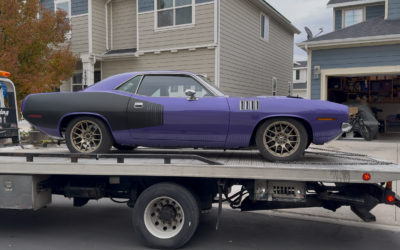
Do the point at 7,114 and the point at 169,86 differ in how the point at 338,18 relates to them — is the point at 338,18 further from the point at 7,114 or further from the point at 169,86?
the point at 7,114

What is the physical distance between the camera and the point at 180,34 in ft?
44.0

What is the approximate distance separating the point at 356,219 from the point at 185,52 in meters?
9.38

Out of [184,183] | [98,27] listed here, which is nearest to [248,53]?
[98,27]

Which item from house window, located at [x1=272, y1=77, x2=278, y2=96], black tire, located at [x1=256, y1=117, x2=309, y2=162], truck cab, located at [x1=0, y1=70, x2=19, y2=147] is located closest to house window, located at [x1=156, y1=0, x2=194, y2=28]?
house window, located at [x1=272, y1=77, x2=278, y2=96]

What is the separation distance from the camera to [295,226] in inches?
209

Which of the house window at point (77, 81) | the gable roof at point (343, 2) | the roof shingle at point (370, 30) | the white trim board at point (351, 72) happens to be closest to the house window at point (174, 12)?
the roof shingle at point (370, 30)

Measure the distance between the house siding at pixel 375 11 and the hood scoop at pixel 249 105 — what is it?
49.7 feet

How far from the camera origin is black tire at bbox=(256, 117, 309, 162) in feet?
14.4

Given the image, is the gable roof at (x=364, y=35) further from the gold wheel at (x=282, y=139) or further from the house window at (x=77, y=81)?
the house window at (x=77, y=81)

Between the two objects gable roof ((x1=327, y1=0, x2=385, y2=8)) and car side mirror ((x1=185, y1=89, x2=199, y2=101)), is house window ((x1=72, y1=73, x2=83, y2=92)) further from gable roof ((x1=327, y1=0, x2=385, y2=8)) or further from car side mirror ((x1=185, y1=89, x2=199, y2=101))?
car side mirror ((x1=185, y1=89, x2=199, y2=101))

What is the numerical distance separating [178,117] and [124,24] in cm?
1209

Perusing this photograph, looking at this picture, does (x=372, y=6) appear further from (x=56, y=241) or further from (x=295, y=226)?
(x=56, y=241)

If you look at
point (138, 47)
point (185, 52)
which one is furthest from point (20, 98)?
point (185, 52)

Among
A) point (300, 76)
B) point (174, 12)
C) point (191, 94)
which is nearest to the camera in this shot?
point (191, 94)
